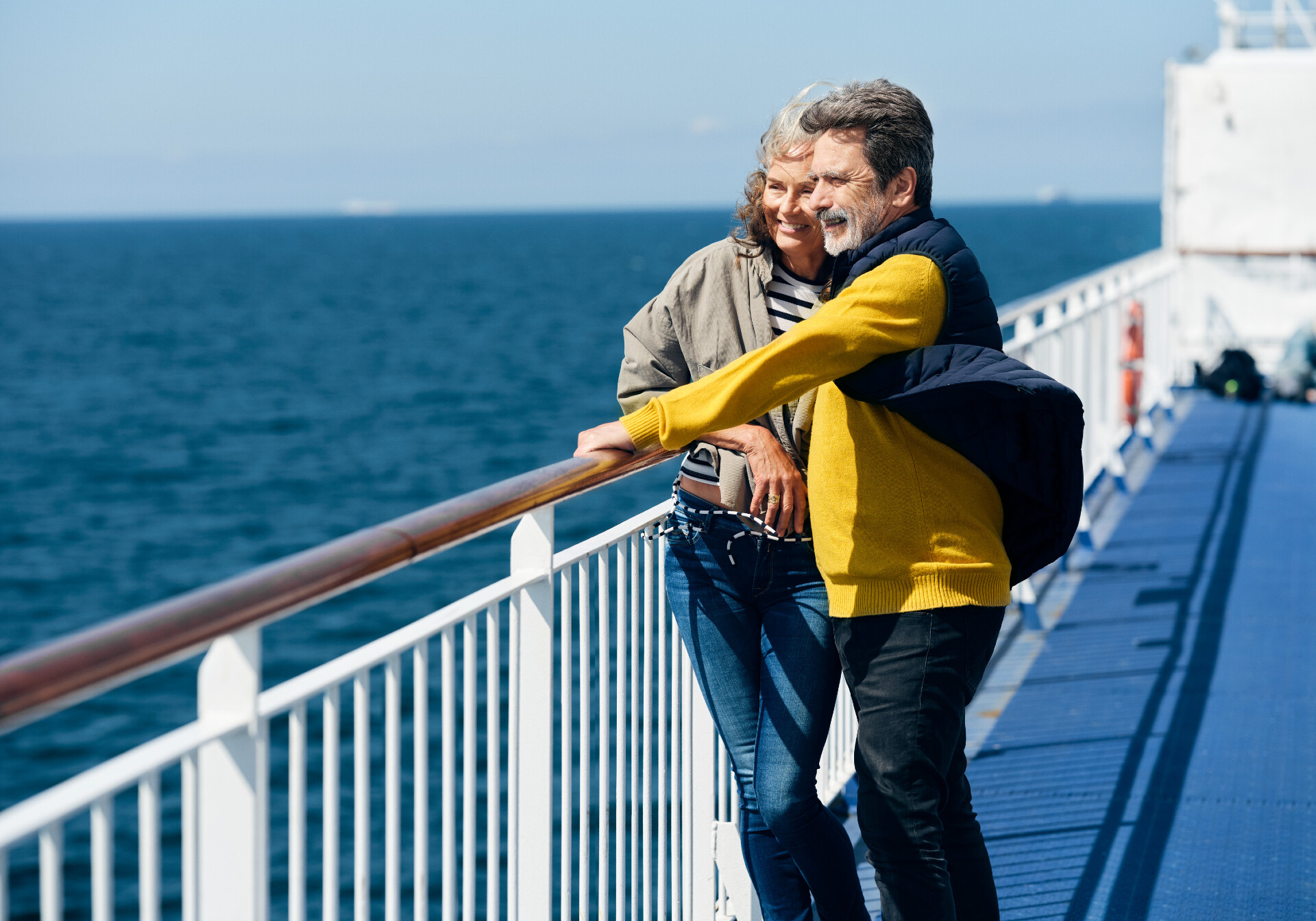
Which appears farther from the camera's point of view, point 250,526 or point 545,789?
point 250,526

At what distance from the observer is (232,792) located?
1.39 m

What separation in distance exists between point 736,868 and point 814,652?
2.48 ft

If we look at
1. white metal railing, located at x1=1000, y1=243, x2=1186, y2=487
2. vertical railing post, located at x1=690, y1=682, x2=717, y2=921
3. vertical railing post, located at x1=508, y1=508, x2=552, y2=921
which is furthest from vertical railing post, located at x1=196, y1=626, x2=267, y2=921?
white metal railing, located at x1=1000, y1=243, x2=1186, y2=487

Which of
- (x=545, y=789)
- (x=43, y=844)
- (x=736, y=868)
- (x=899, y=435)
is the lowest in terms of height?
(x=736, y=868)

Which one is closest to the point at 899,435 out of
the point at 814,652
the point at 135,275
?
the point at 814,652

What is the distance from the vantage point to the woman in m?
2.26

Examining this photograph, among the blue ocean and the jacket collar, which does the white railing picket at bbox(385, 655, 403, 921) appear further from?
the blue ocean

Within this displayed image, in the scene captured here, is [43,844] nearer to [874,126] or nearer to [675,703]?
[874,126]

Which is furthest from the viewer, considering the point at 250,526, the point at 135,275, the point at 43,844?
the point at 135,275

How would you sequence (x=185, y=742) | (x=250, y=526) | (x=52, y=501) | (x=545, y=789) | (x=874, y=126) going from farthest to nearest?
(x=52, y=501), (x=250, y=526), (x=545, y=789), (x=874, y=126), (x=185, y=742)

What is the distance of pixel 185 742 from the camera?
129 centimetres

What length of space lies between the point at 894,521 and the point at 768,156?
0.67 metres

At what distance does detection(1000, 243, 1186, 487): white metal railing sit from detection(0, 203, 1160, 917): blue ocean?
334 inches

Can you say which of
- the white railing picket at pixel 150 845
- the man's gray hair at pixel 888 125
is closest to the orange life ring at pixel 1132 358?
the man's gray hair at pixel 888 125
